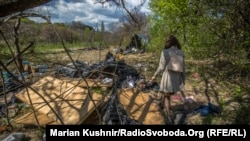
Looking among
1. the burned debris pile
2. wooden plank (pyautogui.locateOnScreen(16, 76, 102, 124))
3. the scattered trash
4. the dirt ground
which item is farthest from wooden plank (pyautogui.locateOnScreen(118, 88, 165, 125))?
the scattered trash

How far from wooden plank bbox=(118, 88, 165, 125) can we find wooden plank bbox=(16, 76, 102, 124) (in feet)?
1.61

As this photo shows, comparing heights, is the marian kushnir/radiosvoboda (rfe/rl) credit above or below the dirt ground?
above

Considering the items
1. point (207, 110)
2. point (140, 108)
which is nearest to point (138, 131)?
point (140, 108)

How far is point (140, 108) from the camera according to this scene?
5.23 m

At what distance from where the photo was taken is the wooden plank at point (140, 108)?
197 inches

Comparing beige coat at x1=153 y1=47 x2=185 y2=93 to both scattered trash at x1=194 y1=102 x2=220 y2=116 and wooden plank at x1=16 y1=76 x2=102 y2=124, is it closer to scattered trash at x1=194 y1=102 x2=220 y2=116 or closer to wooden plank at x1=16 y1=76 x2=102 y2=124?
scattered trash at x1=194 y1=102 x2=220 y2=116

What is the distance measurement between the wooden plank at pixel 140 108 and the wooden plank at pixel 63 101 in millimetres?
490

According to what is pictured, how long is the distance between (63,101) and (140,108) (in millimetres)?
1380

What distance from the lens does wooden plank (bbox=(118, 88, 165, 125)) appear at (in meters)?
5.00

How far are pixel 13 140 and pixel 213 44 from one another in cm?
781

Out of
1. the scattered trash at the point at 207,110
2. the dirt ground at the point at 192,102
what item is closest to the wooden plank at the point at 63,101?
the dirt ground at the point at 192,102

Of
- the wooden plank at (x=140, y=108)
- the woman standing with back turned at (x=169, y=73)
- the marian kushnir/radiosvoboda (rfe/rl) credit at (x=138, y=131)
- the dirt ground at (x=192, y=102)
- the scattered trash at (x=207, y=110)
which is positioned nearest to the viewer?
the marian kushnir/radiosvoboda (rfe/rl) credit at (x=138, y=131)

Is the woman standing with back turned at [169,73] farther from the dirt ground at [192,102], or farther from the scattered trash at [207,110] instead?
the scattered trash at [207,110]

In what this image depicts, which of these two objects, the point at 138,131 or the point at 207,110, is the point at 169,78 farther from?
the point at 138,131
